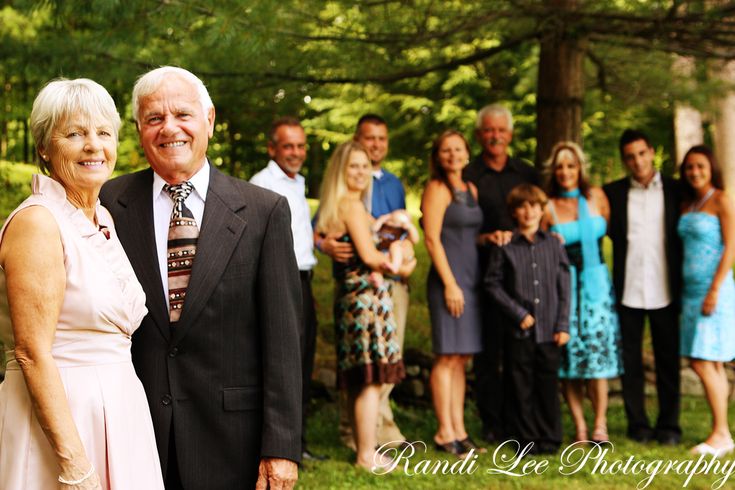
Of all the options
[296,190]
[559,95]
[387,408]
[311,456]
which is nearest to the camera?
[296,190]

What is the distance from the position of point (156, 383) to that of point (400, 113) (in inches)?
570

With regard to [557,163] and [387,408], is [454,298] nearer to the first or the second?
[387,408]

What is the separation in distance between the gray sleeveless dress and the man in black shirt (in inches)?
10.6

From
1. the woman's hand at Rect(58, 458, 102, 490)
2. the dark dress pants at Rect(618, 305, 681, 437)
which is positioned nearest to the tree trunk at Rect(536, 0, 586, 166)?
the dark dress pants at Rect(618, 305, 681, 437)

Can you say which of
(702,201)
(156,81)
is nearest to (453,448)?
(702,201)

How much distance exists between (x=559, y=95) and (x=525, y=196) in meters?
1.78

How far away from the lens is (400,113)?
1688 centimetres

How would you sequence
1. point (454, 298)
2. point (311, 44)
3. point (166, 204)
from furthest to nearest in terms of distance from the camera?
point (311, 44)
point (454, 298)
point (166, 204)

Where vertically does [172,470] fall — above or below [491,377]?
above

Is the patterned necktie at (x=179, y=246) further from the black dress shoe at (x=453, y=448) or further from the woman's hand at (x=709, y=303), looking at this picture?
the woman's hand at (x=709, y=303)

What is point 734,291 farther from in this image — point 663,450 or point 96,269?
point 96,269

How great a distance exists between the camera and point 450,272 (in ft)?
19.9

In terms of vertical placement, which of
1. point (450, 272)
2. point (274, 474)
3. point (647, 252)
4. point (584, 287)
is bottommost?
point (274, 474)

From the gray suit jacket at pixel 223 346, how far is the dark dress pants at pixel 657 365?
423 centimetres
